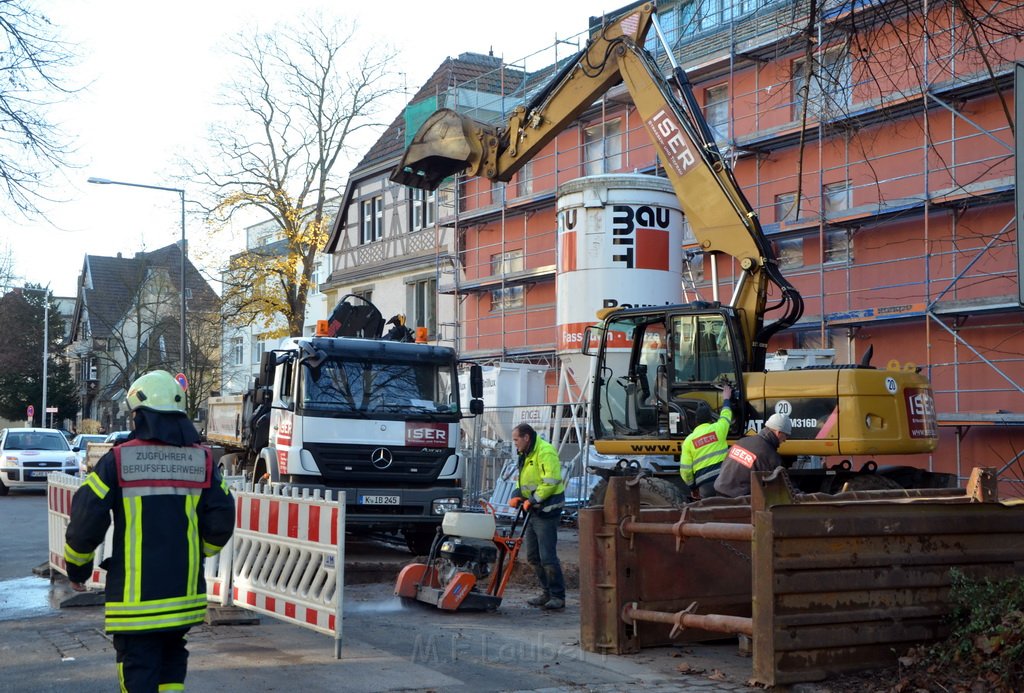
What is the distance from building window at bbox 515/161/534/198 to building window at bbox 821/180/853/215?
32.1ft

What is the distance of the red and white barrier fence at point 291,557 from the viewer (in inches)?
324

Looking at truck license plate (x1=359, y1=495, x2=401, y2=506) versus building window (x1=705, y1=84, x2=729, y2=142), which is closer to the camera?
truck license plate (x1=359, y1=495, x2=401, y2=506)

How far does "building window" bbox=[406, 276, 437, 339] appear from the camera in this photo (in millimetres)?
34875

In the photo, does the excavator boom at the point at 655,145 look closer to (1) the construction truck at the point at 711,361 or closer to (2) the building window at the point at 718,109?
(1) the construction truck at the point at 711,361

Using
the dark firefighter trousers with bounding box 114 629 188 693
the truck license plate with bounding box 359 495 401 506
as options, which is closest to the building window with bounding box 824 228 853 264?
the truck license plate with bounding box 359 495 401 506

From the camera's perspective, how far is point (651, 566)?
8.11 m

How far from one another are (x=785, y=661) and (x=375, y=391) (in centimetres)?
853

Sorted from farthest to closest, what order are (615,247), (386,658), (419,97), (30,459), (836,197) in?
(419,97) → (30,459) → (836,197) → (615,247) → (386,658)

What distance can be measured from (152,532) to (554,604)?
6.16 metres

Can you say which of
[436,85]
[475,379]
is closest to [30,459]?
[436,85]

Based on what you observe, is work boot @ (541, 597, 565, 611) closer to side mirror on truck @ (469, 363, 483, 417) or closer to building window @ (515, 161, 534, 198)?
side mirror on truck @ (469, 363, 483, 417)

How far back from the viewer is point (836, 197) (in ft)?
69.4

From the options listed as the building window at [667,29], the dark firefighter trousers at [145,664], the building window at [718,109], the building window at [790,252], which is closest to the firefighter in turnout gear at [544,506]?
the dark firefighter trousers at [145,664]

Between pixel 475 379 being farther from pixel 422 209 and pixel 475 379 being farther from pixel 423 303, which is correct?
pixel 422 209
